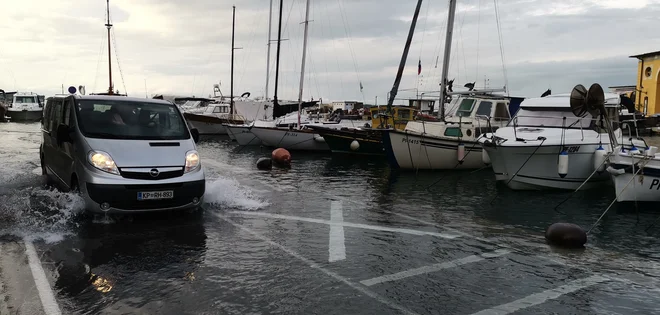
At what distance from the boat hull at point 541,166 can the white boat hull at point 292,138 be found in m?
13.2

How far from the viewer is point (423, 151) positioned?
18.2m

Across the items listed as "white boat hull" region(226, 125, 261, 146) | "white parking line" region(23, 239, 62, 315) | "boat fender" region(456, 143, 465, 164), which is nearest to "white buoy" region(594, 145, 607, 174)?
"boat fender" region(456, 143, 465, 164)

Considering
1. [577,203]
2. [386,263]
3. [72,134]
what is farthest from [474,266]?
[577,203]

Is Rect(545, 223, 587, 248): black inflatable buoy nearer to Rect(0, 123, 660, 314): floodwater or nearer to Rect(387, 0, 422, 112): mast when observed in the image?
Rect(0, 123, 660, 314): floodwater

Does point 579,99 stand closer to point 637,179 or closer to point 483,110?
point 637,179

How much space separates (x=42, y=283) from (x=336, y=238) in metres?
3.96

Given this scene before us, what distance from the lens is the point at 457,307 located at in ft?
16.2

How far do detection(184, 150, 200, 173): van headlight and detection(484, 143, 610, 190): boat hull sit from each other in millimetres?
8839

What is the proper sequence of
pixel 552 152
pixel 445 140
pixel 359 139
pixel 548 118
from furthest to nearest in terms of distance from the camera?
pixel 359 139
pixel 445 140
pixel 548 118
pixel 552 152

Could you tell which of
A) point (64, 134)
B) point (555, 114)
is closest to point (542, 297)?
point (64, 134)

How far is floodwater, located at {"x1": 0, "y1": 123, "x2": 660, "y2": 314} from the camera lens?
16.4ft

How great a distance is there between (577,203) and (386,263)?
316 inches

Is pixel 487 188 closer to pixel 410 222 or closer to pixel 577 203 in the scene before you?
pixel 577 203

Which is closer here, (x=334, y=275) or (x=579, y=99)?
(x=334, y=275)
